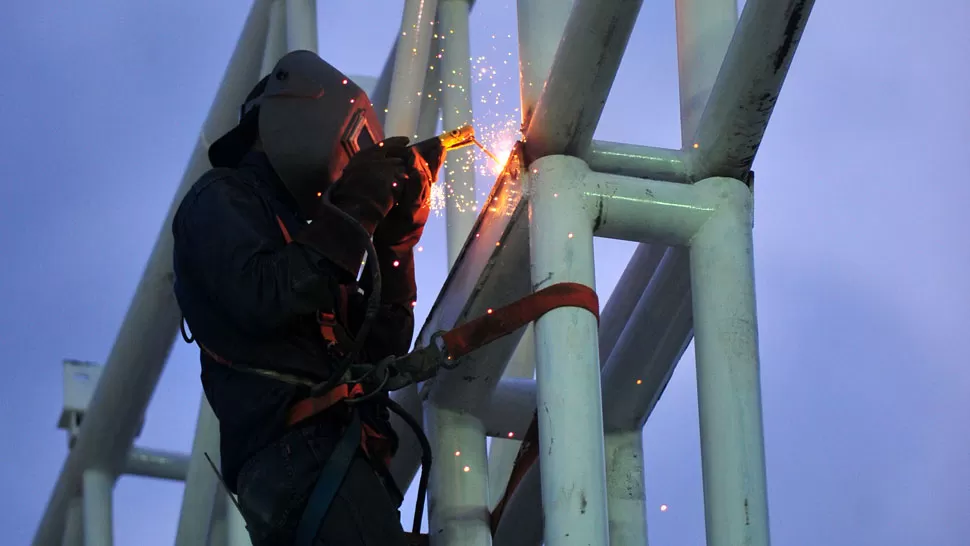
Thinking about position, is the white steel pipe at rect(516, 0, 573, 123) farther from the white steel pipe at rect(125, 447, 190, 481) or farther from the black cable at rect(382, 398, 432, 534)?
Result: the white steel pipe at rect(125, 447, 190, 481)

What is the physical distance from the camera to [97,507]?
1005cm

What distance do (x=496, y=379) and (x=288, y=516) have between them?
1.03m

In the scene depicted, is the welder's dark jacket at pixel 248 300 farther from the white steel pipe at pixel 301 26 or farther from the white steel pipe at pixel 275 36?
the white steel pipe at pixel 275 36

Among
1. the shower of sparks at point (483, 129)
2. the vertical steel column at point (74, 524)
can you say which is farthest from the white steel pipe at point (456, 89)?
the vertical steel column at point (74, 524)

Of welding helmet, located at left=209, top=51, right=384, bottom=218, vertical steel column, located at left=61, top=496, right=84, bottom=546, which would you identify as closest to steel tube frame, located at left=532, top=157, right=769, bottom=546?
welding helmet, located at left=209, top=51, right=384, bottom=218

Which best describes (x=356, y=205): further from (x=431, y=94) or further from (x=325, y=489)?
(x=431, y=94)

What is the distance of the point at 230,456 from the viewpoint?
6.18 metres

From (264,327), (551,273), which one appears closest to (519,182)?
(551,273)

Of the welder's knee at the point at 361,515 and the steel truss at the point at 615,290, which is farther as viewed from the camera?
the welder's knee at the point at 361,515

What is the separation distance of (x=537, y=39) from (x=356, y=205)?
0.78 meters

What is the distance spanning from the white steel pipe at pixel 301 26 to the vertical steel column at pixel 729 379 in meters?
3.19

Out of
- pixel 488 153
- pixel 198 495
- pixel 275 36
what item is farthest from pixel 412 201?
pixel 198 495

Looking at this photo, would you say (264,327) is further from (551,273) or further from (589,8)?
(589,8)

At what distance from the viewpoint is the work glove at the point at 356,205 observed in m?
5.90
